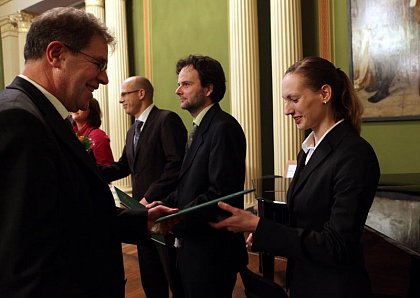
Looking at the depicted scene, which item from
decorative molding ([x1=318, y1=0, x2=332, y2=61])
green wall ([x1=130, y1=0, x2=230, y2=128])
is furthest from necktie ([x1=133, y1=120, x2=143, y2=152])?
green wall ([x1=130, y1=0, x2=230, y2=128])

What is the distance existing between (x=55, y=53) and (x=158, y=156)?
1827 mm

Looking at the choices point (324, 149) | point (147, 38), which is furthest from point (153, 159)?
point (147, 38)

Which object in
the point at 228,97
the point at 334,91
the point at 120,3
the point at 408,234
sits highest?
the point at 120,3

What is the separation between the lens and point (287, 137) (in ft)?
17.1

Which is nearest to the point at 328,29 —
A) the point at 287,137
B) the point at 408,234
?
the point at 287,137

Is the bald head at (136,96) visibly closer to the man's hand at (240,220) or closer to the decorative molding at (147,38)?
Answer: the man's hand at (240,220)

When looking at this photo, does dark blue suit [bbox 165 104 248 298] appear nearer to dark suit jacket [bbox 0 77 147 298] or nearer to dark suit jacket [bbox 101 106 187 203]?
dark suit jacket [bbox 101 106 187 203]

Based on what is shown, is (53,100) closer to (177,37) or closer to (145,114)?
(145,114)

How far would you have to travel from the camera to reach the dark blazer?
1375mm

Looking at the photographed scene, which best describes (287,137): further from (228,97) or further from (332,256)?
(332,256)

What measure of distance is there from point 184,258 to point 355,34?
394 centimetres

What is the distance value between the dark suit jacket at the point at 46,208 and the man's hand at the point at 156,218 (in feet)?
1.81

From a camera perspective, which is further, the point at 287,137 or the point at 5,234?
the point at 287,137

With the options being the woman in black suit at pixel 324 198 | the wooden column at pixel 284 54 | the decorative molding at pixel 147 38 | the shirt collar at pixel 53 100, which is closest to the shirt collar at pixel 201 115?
the woman in black suit at pixel 324 198
